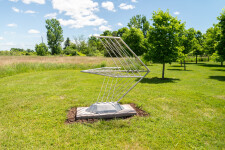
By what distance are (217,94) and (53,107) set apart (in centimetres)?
735

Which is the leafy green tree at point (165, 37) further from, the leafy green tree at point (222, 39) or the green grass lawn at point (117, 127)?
the green grass lawn at point (117, 127)

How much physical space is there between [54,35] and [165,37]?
160ft

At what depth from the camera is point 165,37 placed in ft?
37.7

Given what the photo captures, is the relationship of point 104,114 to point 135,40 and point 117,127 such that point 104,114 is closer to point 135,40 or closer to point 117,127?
point 117,127

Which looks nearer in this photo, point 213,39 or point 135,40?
point 213,39

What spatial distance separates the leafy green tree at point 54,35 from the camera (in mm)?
53219

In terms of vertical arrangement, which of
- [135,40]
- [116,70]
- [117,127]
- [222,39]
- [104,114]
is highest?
[135,40]

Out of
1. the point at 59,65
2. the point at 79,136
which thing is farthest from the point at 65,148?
the point at 59,65

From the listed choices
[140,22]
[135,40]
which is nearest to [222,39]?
[135,40]

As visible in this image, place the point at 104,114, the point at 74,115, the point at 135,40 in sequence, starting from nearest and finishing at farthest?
the point at 104,114, the point at 74,115, the point at 135,40

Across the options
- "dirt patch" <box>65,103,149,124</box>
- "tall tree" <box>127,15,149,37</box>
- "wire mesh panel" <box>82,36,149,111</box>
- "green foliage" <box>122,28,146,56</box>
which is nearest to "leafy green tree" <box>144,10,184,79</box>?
"wire mesh panel" <box>82,36,149,111</box>

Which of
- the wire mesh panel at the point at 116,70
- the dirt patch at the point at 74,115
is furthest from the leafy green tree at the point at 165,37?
the dirt patch at the point at 74,115

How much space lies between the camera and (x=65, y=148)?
10.5ft

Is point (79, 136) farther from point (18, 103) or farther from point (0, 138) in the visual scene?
point (18, 103)
